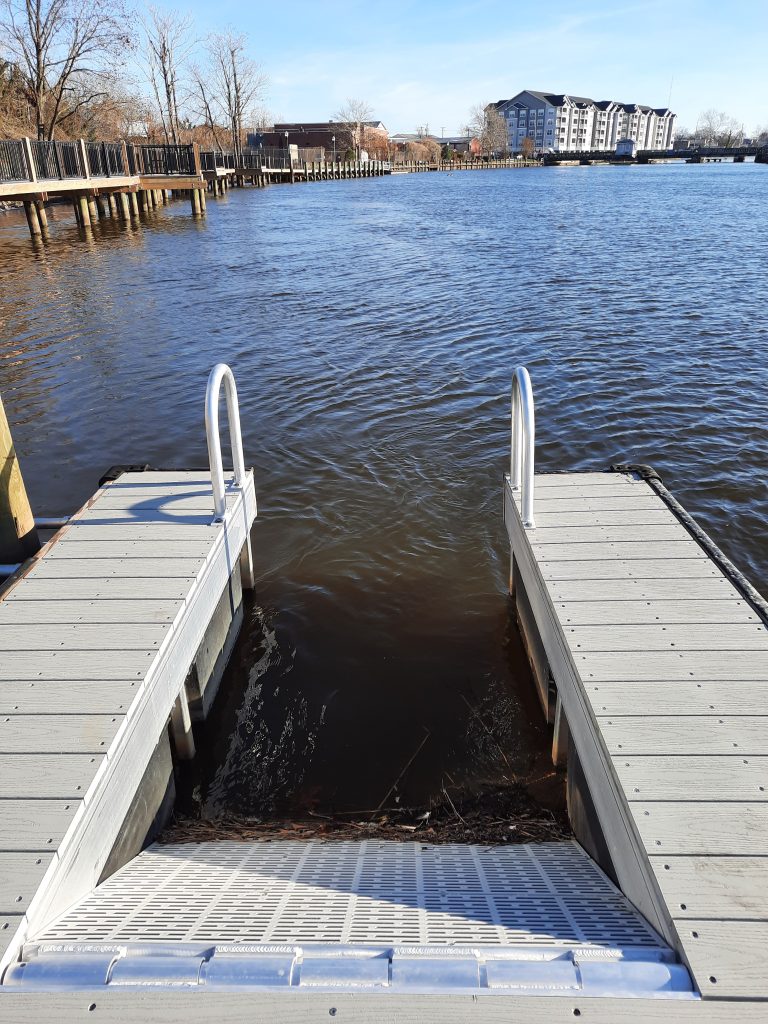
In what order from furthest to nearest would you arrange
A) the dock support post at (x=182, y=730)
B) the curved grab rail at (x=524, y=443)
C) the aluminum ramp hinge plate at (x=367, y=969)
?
the curved grab rail at (x=524, y=443) < the dock support post at (x=182, y=730) < the aluminum ramp hinge plate at (x=367, y=969)

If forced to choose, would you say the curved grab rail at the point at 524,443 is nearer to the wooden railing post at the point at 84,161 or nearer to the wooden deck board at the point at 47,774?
the wooden deck board at the point at 47,774

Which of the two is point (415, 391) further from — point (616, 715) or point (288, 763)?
point (616, 715)

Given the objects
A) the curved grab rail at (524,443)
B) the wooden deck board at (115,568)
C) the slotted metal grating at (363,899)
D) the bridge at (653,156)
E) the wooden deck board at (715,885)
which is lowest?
the slotted metal grating at (363,899)

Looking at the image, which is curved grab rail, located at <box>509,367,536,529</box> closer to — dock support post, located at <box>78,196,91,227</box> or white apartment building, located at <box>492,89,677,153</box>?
dock support post, located at <box>78,196,91,227</box>

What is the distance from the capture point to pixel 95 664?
3.29 m

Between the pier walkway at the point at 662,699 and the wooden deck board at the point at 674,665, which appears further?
the wooden deck board at the point at 674,665

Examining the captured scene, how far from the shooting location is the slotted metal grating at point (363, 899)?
7.07 ft

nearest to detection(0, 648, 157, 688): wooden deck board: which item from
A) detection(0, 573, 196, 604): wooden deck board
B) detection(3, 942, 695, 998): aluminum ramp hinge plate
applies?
detection(0, 573, 196, 604): wooden deck board

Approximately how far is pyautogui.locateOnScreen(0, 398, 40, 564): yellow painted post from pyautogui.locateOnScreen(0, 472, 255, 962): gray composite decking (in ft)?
1.50

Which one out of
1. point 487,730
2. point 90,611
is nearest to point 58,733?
point 90,611

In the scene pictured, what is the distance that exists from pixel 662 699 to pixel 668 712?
3.1 inches

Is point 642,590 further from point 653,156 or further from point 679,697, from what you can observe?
point 653,156

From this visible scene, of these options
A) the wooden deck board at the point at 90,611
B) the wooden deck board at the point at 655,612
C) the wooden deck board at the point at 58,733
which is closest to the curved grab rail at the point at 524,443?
the wooden deck board at the point at 655,612

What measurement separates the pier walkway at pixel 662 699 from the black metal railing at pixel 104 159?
27301mm
